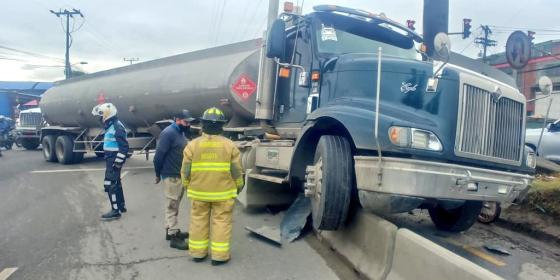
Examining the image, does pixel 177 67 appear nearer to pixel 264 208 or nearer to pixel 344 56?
pixel 264 208

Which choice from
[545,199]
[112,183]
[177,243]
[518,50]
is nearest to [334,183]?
[177,243]

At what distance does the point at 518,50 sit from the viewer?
970 centimetres

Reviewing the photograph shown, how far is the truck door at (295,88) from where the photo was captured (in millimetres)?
5914

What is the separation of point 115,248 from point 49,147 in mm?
11816

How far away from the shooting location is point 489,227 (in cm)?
629

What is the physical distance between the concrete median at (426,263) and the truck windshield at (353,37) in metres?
2.66

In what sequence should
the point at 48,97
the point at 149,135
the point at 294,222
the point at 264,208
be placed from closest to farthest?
the point at 294,222
the point at 264,208
the point at 149,135
the point at 48,97

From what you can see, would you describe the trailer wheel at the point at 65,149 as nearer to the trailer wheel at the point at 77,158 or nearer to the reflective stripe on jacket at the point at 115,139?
the trailer wheel at the point at 77,158

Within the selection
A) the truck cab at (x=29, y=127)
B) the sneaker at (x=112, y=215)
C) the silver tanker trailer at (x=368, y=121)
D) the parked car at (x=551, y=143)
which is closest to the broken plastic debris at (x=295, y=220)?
the silver tanker trailer at (x=368, y=121)

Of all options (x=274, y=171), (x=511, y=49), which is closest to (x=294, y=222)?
(x=274, y=171)

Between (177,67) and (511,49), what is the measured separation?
23.6 feet

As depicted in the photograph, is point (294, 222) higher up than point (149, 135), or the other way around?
point (149, 135)

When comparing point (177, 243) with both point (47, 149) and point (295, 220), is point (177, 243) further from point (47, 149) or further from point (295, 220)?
point (47, 149)

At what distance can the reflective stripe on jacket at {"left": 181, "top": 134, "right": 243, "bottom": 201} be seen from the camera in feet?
15.2
